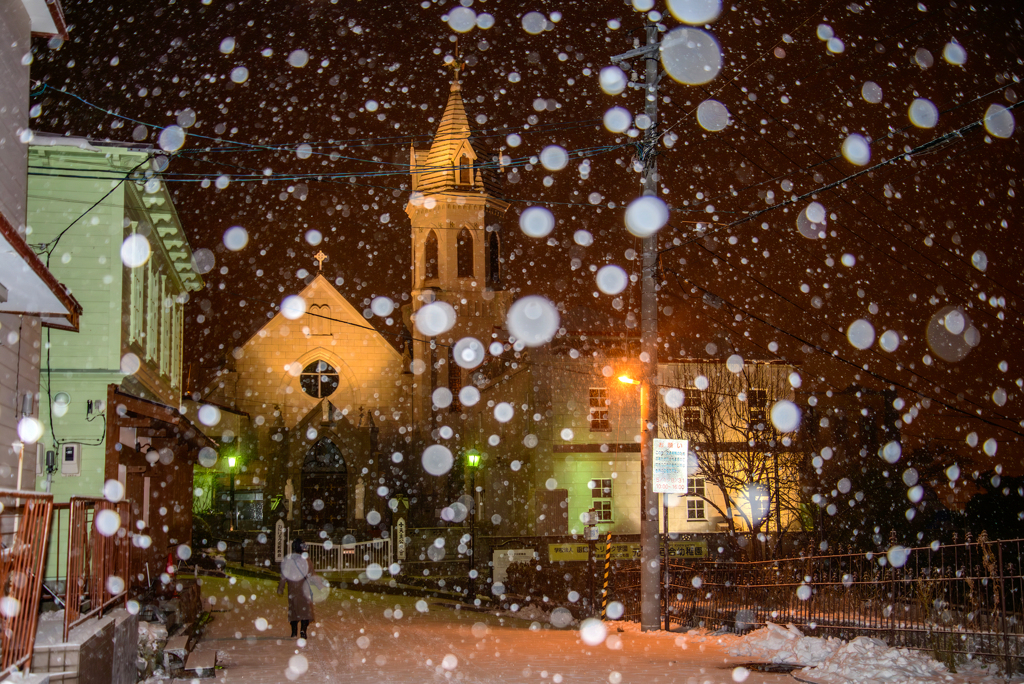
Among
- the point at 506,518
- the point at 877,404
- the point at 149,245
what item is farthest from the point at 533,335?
the point at 149,245

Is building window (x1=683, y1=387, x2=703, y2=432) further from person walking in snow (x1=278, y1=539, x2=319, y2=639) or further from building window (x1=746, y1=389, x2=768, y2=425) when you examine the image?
person walking in snow (x1=278, y1=539, x2=319, y2=639)

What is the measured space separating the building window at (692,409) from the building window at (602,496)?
13.0 feet

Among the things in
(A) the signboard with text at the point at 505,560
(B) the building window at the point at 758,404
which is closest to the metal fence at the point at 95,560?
(A) the signboard with text at the point at 505,560

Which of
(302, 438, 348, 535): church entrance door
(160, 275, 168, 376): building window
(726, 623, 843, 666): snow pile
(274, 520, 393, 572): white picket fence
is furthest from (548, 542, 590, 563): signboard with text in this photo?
(726, 623, 843, 666): snow pile

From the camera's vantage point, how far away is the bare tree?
31.3 m

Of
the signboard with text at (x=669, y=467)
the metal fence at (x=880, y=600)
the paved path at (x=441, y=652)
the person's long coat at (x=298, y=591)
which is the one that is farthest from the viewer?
the signboard with text at (x=669, y=467)

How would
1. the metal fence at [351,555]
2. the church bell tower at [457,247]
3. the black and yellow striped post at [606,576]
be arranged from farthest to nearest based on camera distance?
1. the church bell tower at [457,247]
2. the metal fence at [351,555]
3. the black and yellow striped post at [606,576]

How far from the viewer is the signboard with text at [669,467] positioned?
1627 centimetres

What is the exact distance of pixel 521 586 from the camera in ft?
80.6

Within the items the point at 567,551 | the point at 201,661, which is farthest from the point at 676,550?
the point at 201,661

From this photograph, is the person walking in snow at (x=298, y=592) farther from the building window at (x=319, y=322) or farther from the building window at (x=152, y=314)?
the building window at (x=319, y=322)

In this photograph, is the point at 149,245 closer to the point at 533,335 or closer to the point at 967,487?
the point at 533,335

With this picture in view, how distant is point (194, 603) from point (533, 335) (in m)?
24.5

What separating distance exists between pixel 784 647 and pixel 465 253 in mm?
35352
